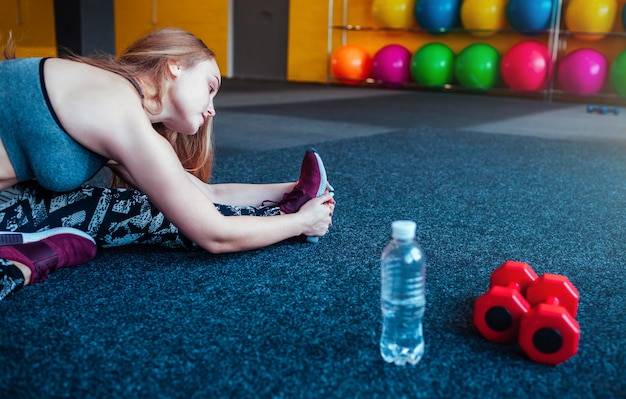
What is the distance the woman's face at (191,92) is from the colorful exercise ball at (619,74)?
480cm

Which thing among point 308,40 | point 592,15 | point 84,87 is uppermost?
point 592,15

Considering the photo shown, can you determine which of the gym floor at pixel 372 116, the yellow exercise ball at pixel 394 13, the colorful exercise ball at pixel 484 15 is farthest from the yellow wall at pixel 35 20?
the colorful exercise ball at pixel 484 15

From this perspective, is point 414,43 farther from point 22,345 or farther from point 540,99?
point 22,345

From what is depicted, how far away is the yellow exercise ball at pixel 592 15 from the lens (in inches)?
210

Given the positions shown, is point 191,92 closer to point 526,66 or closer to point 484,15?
point 526,66

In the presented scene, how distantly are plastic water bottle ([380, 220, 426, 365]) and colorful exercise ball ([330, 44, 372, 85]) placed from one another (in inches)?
230

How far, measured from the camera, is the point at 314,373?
0.96 metres

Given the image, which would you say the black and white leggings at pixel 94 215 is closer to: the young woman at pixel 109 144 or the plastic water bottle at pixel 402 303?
the young woman at pixel 109 144

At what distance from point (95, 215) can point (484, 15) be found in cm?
509

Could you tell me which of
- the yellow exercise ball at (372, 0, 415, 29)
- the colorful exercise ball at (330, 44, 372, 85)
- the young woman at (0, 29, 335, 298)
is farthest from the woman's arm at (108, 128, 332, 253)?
the colorful exercise ball at (330, 44, 372, 85)

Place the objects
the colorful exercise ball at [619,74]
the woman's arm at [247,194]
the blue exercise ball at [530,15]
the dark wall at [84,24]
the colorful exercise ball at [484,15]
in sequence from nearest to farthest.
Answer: the woman's arm at [247,194], the dark wall at [84,24], the colorful exercise ball at [619,74], the blue exercise ball at [530,15], the colorful exercise ball at [484,15]

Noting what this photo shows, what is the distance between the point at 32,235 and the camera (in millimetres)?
1362

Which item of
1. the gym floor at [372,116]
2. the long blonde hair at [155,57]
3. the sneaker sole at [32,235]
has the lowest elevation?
the gym floor at [372,116]

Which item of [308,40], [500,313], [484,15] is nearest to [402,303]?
[500,313]
